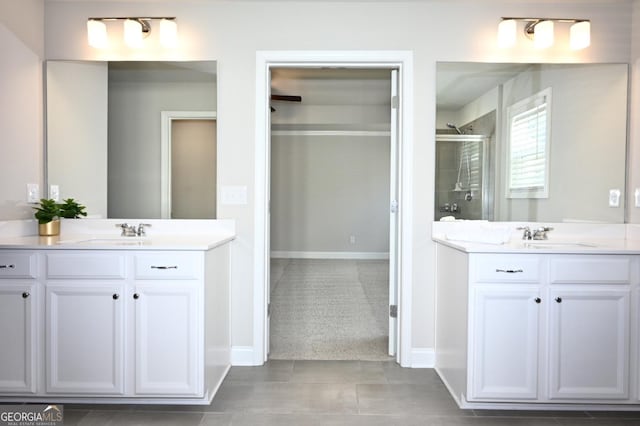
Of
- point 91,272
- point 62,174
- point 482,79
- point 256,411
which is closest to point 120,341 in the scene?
point 91,272

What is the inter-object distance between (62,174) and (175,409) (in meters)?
1.64

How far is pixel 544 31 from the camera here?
8.81 ft

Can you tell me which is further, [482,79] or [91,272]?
[482,79]

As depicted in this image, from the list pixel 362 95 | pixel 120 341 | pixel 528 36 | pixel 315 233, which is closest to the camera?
pixel 120 341

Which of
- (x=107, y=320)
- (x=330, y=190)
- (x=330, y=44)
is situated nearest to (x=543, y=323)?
(x=330, y=44)

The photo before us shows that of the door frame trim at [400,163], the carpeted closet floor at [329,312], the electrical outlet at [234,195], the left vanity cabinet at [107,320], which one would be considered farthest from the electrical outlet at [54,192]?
the carpeted closet floor at [329,312]

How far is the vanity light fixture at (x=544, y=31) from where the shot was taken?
2662 mm

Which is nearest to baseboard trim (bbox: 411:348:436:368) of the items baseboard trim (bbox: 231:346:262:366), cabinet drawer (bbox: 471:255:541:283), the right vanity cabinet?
the right vanity cabinet

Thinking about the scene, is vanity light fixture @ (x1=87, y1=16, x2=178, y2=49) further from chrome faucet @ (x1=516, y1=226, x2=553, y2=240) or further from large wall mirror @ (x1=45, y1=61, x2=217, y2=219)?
chrome faucet @ (x1=516, y1=226, x2=553, y2=240)

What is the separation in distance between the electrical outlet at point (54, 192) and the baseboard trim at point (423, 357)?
243 cm

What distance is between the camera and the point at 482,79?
9.24ft

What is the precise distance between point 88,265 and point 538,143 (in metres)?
2.67

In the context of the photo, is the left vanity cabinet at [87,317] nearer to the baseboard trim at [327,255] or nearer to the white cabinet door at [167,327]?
the white cabinet door at [167,327]

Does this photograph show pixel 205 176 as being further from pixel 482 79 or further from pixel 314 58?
pixel 482 79
